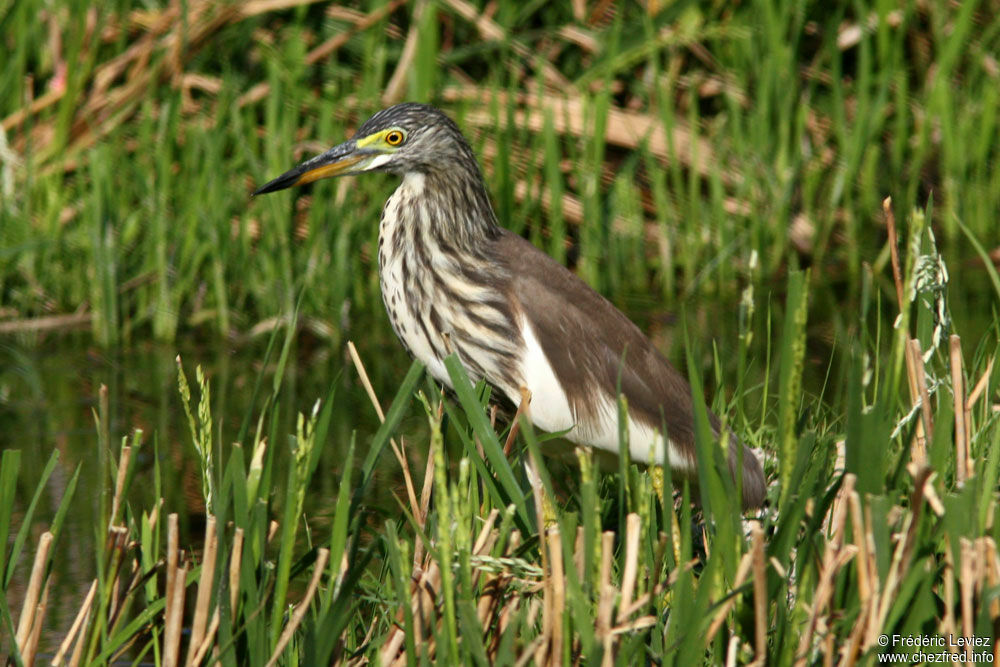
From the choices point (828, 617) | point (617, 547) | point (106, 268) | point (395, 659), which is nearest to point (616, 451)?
point (617, 547)

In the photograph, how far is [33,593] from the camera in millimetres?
2330

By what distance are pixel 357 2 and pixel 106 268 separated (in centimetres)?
173

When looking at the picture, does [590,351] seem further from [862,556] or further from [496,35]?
[496,35]

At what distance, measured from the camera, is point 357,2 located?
6.01 meters

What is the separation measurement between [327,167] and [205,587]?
1532mm

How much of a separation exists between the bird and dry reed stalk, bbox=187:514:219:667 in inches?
43.1

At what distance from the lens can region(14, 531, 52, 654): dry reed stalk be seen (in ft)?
7.50

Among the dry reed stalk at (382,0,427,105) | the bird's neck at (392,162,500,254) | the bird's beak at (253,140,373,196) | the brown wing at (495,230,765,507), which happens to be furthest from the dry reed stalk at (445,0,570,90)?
the brown wing at (495,230,765,507)

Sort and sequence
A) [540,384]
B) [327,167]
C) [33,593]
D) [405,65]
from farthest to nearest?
[405,65]
[327,167]
[540,384]
[33,593]

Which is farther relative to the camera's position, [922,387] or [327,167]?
[327,167]

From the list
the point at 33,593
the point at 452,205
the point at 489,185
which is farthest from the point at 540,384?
the point at 489,185

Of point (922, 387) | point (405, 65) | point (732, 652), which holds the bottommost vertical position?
point (732, 652)

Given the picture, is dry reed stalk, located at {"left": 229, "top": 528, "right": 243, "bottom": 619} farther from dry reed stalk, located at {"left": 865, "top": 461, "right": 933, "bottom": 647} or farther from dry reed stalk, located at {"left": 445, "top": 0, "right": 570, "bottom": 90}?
dry reed stalk, located at {"left": 445, "top": 0, "right": 570, "bottom": 90}

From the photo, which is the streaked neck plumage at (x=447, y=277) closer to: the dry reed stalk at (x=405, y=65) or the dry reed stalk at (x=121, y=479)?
the dry reed stalk at (x=121, y=479)
